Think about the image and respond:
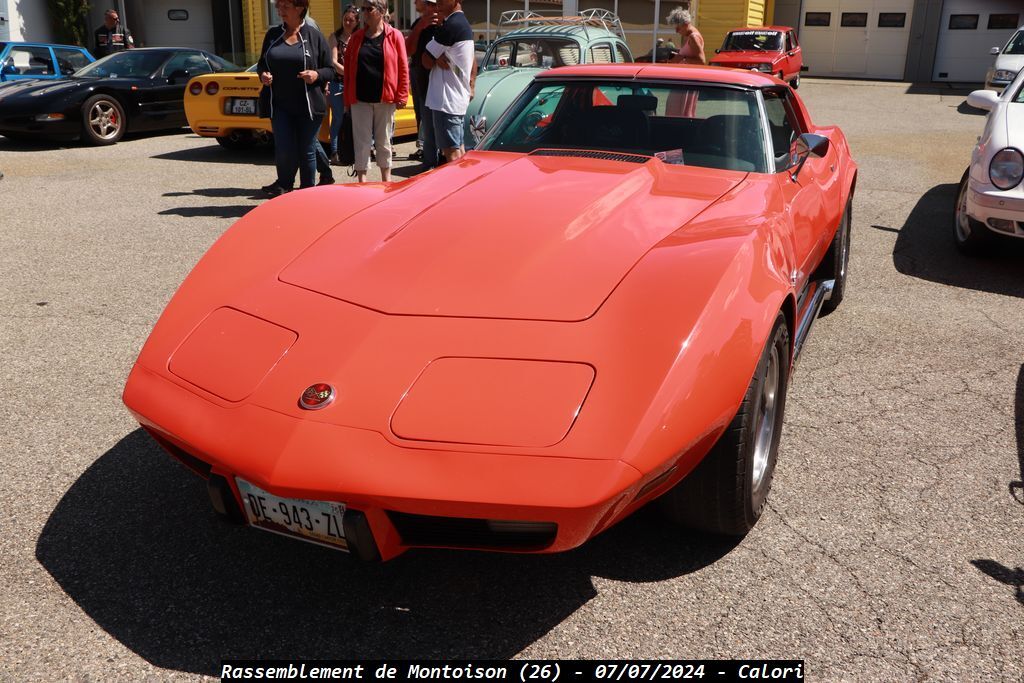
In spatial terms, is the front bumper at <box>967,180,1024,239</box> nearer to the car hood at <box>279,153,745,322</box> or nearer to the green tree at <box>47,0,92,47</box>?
the car hood at <box>279,153,745,322</box>

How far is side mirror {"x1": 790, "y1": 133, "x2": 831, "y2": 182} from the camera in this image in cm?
388

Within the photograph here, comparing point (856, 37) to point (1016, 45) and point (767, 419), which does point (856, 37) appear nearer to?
point (1016, 45)

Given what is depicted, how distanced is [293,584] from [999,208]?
16.3ft

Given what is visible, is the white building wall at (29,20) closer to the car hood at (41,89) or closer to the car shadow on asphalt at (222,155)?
the car hood at (41,89)

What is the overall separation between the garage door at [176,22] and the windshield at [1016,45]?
20.9 m

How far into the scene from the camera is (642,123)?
3.88 m

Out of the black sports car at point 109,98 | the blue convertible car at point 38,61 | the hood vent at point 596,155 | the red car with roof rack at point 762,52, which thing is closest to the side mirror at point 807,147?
the hood vent at point 596,155

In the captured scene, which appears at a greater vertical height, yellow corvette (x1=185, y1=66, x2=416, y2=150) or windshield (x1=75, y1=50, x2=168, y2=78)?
windshield (x1=75, y1=50, x2=168, y2=78)

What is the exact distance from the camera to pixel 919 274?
230 inches

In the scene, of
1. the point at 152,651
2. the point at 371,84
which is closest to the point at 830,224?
the point at 152,651

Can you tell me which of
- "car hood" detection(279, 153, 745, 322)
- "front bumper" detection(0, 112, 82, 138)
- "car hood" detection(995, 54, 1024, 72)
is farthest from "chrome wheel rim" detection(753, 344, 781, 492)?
"car hood" detection(995, 54, 1024, 72)

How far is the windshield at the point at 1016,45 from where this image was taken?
1730 centimetres

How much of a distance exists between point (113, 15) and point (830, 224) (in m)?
17.0

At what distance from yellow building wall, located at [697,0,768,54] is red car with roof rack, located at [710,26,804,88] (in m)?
1.51
